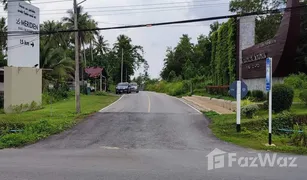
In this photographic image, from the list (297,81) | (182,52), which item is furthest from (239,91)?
(182,52)

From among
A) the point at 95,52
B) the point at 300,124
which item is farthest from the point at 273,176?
the point at 95,52

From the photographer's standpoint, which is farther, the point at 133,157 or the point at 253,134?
the point at 253,134

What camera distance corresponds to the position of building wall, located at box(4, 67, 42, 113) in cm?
2241

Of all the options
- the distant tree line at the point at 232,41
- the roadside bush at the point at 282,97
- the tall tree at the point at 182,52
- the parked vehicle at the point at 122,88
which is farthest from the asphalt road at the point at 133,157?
the tall tree at the point at 182,52

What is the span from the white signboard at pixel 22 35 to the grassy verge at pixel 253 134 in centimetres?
1381

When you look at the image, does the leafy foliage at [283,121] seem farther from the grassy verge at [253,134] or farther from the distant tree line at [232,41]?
the distant tree line at [232,41]

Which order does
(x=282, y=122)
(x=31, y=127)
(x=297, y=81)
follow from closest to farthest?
(x=282, y=122)
(x=31, y=127)
(x=297, y=81)

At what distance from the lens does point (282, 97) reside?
1678 centimetres

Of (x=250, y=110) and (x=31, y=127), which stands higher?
(x=250, y=110)

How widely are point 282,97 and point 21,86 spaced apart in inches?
636

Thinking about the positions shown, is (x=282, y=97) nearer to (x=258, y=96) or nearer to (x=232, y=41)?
(x=258, y=96)

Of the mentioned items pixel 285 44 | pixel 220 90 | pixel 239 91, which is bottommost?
pixel 220 90

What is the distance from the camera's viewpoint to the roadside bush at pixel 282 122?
1528 cm

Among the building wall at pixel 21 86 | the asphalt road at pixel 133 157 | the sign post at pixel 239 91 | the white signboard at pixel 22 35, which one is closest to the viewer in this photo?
the asphalt road at pixel 133 157
